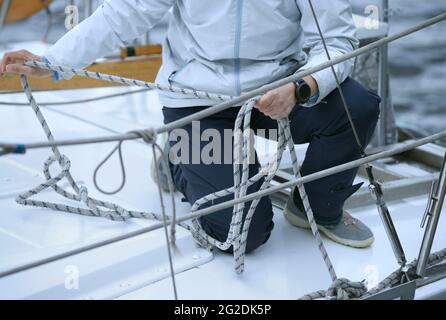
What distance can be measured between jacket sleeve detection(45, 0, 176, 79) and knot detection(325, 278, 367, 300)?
636mm

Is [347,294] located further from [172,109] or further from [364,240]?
[172,109]

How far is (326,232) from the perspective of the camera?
178 centimetres

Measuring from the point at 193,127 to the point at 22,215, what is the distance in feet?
1.35

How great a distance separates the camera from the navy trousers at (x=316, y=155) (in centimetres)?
169

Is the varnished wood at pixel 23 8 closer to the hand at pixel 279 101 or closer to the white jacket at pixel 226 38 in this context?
the white jacket at pixel 226 38

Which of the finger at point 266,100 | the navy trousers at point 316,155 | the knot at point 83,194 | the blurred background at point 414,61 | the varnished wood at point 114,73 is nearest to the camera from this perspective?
the finger at point 266,100

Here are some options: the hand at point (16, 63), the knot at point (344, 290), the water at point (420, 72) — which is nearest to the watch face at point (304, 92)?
the knot at point (344, 290)

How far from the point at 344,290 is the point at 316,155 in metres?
0.32

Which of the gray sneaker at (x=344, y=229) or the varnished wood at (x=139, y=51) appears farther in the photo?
the varnished wood at (x=139, y=51)

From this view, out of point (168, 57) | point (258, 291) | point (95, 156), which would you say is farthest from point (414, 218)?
point (95, 156)

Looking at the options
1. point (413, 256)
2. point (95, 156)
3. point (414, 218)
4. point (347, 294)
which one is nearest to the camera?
point (347, 294)

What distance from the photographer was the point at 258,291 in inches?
61.5

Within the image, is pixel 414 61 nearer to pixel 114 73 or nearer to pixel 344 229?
pixel 114 73

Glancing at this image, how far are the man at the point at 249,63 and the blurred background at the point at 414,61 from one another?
2415mm
